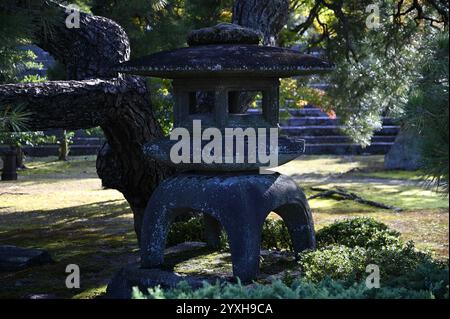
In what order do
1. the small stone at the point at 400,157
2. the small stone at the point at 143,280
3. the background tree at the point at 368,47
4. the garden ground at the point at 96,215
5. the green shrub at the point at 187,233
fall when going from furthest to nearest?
the small stone at the point at 400,157 < the background tree at the point at 368,47 < the green shrub at the point at 187,233 < the garden ground at the point at 96,215 < the small stone at the point at 143,280

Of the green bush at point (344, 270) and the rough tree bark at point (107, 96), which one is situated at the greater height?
the rough tree bark at point (107, 96)

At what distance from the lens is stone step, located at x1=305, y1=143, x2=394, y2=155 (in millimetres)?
27969

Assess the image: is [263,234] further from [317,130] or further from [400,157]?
[317,130]

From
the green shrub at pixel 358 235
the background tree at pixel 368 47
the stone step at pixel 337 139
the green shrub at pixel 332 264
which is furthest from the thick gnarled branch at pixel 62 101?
the stone step at pixel 337 139

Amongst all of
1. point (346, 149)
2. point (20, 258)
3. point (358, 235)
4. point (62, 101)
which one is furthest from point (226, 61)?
point (346, 149)

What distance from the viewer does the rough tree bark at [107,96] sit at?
806 cm

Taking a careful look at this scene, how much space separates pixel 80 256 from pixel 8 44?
5428 millimetres

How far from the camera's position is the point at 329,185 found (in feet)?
62.3

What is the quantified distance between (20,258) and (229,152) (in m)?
4.22

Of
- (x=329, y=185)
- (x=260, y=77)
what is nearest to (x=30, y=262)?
(x=260, y=77)

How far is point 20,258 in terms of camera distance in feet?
32.6

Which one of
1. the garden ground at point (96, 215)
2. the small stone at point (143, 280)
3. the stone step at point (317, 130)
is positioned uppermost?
the stone step at point (317, 130)

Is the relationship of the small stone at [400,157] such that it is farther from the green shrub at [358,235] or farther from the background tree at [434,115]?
the background tree at [434,115]

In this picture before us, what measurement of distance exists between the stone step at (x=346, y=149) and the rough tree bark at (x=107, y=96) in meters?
17.6
